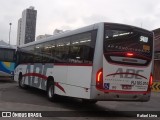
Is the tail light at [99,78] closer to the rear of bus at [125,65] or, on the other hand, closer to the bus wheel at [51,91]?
the rear of bus at [125,65]

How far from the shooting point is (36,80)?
19.0m

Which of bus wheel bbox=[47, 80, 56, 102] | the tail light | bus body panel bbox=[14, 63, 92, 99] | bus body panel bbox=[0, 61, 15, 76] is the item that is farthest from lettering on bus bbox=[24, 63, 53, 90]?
bus body panel bbox=[0, 61, 15, 76]

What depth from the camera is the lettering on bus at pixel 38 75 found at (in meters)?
17.5

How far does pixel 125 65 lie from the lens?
12359mm

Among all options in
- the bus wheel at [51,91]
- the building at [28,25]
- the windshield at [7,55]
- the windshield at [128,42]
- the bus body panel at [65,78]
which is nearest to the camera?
the windshield at [128,42]

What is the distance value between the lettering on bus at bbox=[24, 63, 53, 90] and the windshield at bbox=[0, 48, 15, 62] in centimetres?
819

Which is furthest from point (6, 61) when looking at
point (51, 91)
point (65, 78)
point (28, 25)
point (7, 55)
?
point (28, 25)

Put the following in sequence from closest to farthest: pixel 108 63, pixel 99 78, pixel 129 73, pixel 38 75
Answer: pixel 99 78 < pixel 108 63 < pixel 129 73 < pixel 38 75

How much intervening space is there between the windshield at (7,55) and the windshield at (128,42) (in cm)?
1807

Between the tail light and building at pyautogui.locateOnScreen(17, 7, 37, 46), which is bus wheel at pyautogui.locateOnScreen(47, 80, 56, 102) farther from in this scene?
building at pyautogui.locateOnScreen(17, 7, 37, 46)

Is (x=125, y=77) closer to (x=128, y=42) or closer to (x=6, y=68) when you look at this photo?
(x=128, y=42)

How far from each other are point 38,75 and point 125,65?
7335 millimetres

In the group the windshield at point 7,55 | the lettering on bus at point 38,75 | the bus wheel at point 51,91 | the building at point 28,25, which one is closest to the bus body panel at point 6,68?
the windshield at point 7,55

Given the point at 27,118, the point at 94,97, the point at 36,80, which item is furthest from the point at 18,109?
the point at 36,80
